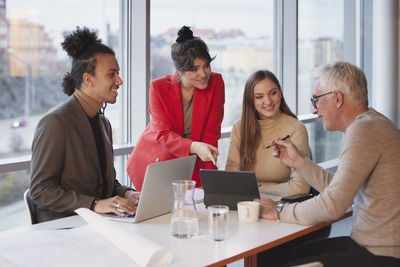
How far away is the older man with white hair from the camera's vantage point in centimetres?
199

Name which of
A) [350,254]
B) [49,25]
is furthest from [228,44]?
[350,254]

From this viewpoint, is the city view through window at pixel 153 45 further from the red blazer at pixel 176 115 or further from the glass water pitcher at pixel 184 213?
the glass water pitcher at pixel 184 213

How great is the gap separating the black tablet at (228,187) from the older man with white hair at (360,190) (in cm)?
16

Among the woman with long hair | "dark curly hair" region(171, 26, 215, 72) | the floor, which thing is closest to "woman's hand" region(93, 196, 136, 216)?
the woman with long hair

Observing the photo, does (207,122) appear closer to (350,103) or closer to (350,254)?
(350,103)

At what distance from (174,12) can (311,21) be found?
2386 mm

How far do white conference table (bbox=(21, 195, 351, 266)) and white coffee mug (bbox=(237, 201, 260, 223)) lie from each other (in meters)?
0.02

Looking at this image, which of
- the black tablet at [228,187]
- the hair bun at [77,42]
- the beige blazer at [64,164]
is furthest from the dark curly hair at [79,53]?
the black tablet at [228,187]

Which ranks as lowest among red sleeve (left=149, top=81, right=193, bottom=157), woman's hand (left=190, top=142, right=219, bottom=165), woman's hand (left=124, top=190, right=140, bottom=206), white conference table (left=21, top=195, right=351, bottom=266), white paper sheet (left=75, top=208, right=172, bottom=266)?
white conference table (left=21, top=195, right=351, bottom=266)

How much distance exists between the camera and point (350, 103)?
7.11ft

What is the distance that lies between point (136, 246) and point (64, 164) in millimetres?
826

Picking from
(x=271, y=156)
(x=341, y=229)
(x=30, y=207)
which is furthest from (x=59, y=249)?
(x=341, y=229)

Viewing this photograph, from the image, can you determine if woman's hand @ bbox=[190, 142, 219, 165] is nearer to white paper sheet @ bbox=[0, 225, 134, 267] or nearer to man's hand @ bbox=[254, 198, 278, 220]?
man's hand @ bbox=[254, 198, 278, 220]

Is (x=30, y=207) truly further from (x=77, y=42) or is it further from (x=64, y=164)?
(x=77, y=42)
